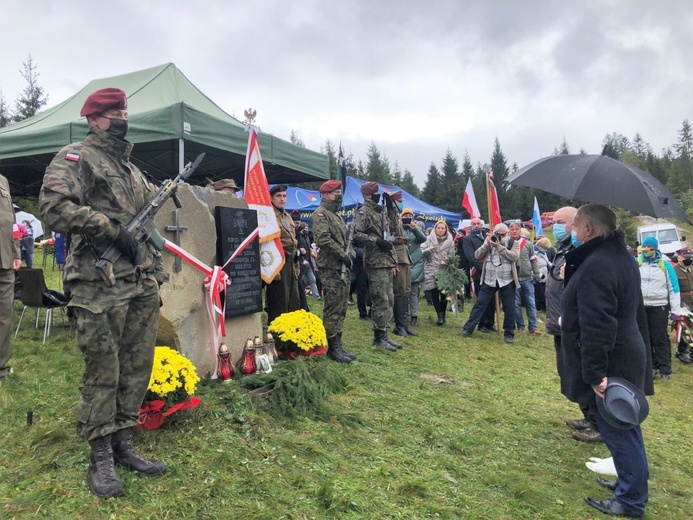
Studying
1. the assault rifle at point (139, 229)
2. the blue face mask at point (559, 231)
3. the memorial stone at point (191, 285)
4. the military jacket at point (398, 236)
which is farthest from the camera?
the military jacket at point (398, 236)

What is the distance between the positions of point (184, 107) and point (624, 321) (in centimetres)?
556

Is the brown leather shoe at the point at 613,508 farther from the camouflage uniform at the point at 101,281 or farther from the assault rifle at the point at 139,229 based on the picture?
the assault rifle at the point at 139,229

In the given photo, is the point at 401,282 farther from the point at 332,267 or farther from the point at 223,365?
the point at 223,365

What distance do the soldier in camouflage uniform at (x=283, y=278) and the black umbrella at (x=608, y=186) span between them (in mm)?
3101

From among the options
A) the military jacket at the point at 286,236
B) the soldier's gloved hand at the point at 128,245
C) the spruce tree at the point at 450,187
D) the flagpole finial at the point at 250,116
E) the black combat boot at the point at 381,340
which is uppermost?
the spruce tree at the point at 450,187

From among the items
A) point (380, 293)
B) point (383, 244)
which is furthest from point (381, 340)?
point (383, 244)

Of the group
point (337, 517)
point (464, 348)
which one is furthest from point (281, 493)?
point (464, 348)

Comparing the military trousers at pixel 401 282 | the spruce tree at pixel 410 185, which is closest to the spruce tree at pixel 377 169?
the spruce tree at pixel 410 185

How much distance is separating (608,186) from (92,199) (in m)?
3.33

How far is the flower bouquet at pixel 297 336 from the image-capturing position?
4.80 meters

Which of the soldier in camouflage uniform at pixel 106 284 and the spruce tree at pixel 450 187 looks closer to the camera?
the soldier in camouflage uniform at pixel 106 284

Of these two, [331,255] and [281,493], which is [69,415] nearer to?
[281,493]

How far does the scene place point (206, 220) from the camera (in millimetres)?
4383

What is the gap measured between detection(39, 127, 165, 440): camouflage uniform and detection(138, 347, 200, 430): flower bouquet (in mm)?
355
